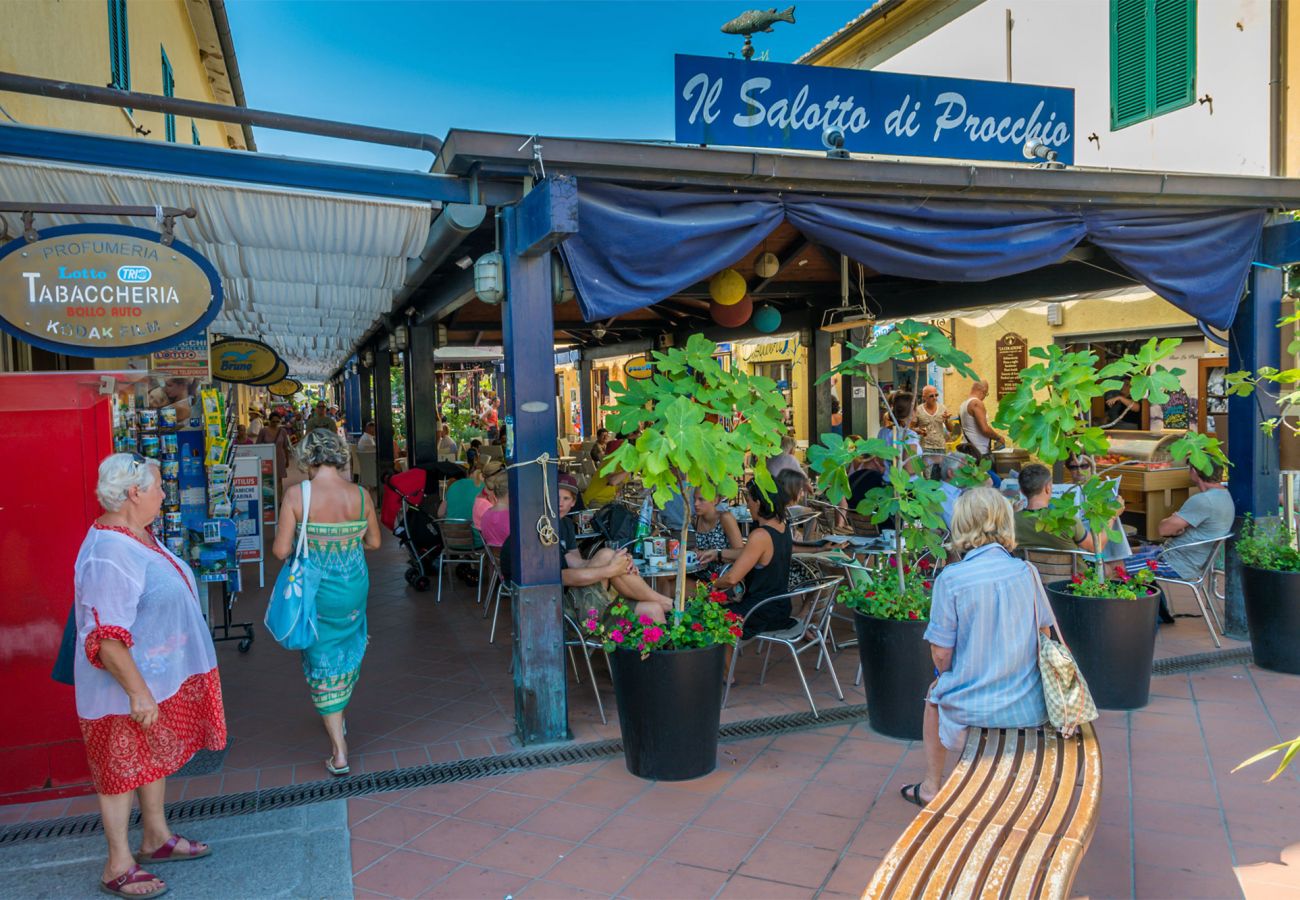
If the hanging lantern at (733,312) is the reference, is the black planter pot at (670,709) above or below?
below

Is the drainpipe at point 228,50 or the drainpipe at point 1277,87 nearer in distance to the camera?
the drainpipe at point 1277,87

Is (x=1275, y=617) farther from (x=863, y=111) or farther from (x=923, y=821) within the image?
(x=923, y=821)

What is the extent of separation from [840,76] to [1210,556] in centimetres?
400

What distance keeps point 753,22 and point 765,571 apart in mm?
2970

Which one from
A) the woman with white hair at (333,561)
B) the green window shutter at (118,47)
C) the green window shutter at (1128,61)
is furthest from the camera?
the green window shutter at (1128,61)

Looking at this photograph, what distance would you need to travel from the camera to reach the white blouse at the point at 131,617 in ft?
9.62

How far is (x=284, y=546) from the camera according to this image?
12.8 ft

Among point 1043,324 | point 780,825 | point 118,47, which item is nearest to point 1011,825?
point 780,825

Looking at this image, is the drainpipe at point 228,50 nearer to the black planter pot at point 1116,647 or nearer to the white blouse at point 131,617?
the white blouse at point 131,617

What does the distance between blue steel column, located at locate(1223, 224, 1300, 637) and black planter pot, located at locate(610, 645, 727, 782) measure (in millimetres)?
4181

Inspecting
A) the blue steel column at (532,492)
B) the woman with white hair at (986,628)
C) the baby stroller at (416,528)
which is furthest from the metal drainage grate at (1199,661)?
the baby stroller at (416,528)

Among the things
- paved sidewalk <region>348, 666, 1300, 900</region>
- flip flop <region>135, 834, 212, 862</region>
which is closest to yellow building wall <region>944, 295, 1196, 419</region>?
paved sidewalk <region>348, 666, 1300, 900</region>

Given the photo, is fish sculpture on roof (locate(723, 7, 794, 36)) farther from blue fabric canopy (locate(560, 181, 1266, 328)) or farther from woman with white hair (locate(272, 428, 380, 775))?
woman with white hair (locate(272, 428, 380, 775))

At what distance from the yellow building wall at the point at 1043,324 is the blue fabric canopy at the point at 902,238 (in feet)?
12.9
